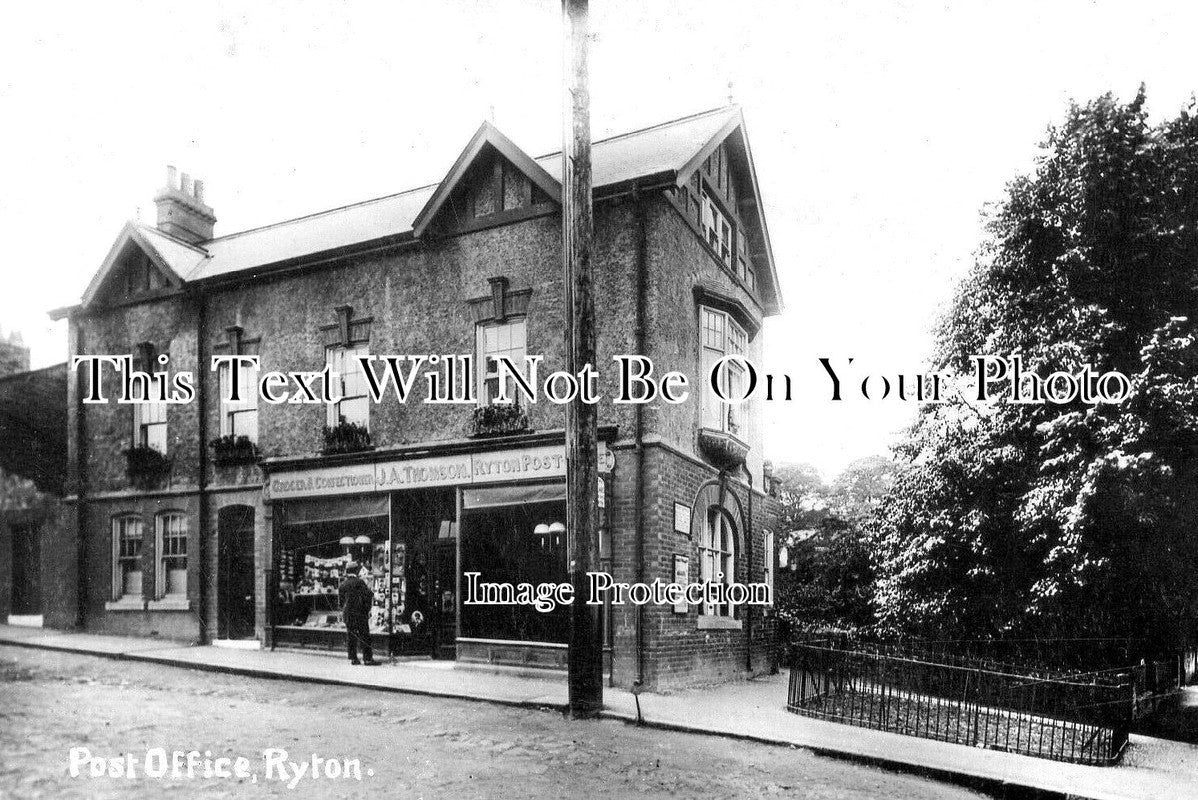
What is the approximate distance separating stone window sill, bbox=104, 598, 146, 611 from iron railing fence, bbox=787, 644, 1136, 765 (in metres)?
12.4

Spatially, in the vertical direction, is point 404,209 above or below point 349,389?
above

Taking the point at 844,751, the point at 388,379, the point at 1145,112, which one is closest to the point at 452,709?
the point at 844,751

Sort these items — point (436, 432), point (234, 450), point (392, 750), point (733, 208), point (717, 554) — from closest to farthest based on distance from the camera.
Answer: point (392, 750)
point (436, 432)
point (717, 554)
point (234, 450)
point (733, 208)

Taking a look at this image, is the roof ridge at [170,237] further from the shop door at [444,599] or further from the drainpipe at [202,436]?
the shop door at [444,599]

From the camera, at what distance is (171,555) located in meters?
17.1

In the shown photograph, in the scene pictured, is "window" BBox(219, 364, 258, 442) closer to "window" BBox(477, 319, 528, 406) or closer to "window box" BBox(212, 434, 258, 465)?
"window box" BBox(212, 434, 258, 465)

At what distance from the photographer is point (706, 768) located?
7.84 m

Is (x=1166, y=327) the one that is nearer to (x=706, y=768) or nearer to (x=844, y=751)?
(x=844, y=751)

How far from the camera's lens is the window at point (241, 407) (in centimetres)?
1670

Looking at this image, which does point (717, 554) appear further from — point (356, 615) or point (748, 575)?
point (356, 615)

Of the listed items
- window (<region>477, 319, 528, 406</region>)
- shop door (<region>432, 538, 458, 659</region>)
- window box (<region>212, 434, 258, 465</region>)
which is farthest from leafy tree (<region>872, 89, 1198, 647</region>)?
window box (<region>212, 434, 258, 465</region>)

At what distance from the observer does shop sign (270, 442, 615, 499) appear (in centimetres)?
1360

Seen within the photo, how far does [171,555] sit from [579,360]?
11233mm

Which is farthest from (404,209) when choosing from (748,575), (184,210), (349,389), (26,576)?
(26,576)
